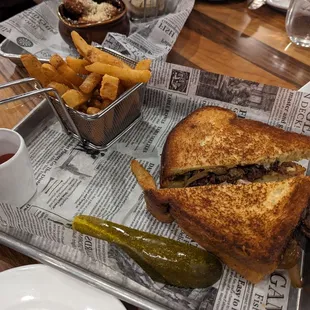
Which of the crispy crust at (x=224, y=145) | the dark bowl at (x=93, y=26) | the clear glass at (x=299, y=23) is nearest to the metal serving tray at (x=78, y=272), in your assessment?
the crispy crust at (x=224, y=145)

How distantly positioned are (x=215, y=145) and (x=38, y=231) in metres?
0.71

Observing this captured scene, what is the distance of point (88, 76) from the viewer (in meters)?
1.54

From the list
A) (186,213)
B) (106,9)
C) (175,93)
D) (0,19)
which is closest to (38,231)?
(186,213)

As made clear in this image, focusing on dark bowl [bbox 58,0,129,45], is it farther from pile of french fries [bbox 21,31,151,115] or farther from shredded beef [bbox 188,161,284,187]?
shredded beef [bbox 188,161,284,187]

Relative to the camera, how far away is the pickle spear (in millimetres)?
1146

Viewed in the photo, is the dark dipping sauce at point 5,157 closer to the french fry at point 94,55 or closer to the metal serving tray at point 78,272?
the metal serving tray at point 78,272

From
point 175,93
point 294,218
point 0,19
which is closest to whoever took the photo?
point 294,218

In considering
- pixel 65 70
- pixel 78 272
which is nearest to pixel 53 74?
pixel 65 70

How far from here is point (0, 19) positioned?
8.35 feet

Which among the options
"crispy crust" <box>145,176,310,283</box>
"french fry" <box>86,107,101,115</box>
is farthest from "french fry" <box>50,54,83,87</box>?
"crispy crust" <box>145,176,310,283</box>

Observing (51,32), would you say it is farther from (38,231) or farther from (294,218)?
(294,218)

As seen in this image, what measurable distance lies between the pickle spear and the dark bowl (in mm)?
1105

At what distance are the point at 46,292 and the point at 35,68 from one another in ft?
2.85

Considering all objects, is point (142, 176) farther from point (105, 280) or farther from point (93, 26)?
point (93, 26)
